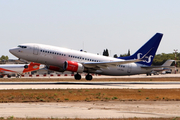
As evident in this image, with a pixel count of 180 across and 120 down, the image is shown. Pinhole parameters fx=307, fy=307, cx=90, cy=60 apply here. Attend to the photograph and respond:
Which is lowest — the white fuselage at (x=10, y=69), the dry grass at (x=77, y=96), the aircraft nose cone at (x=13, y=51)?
the dry grass at (x=77, y=96)

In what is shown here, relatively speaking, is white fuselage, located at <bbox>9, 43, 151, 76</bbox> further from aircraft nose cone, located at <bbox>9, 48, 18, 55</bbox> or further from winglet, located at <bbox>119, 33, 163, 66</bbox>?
winglet, located at <bbox>119, 33, 163, 66</bbox>

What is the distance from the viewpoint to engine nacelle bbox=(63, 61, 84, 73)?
1975 inches

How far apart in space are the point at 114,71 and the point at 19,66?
5169 cm

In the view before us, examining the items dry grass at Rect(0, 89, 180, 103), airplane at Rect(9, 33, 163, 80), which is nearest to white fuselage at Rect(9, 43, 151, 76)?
airplane at Rect(9, 33, 163, 80)

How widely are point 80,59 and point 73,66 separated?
3.14 metres

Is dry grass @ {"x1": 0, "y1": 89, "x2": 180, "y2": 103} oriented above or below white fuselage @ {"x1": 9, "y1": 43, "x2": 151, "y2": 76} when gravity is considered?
below

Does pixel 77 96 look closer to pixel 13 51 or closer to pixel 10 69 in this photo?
pixel 13 51

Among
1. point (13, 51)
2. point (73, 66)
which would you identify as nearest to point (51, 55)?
point (73, 66)

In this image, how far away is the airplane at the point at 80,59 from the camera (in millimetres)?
49781

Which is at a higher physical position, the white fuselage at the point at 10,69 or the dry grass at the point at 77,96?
the white fuselage at the point at 10,69

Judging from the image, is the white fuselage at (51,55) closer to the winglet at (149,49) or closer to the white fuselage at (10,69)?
the winglet at (149,49)

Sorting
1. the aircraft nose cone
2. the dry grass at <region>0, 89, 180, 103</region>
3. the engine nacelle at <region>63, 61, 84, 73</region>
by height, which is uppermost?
the aircraft nose cone

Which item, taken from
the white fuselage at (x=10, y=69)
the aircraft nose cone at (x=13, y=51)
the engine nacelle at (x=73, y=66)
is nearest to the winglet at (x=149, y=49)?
the engine nacelle at (x=73, y=66)

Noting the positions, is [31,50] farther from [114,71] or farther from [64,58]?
[114,71]
